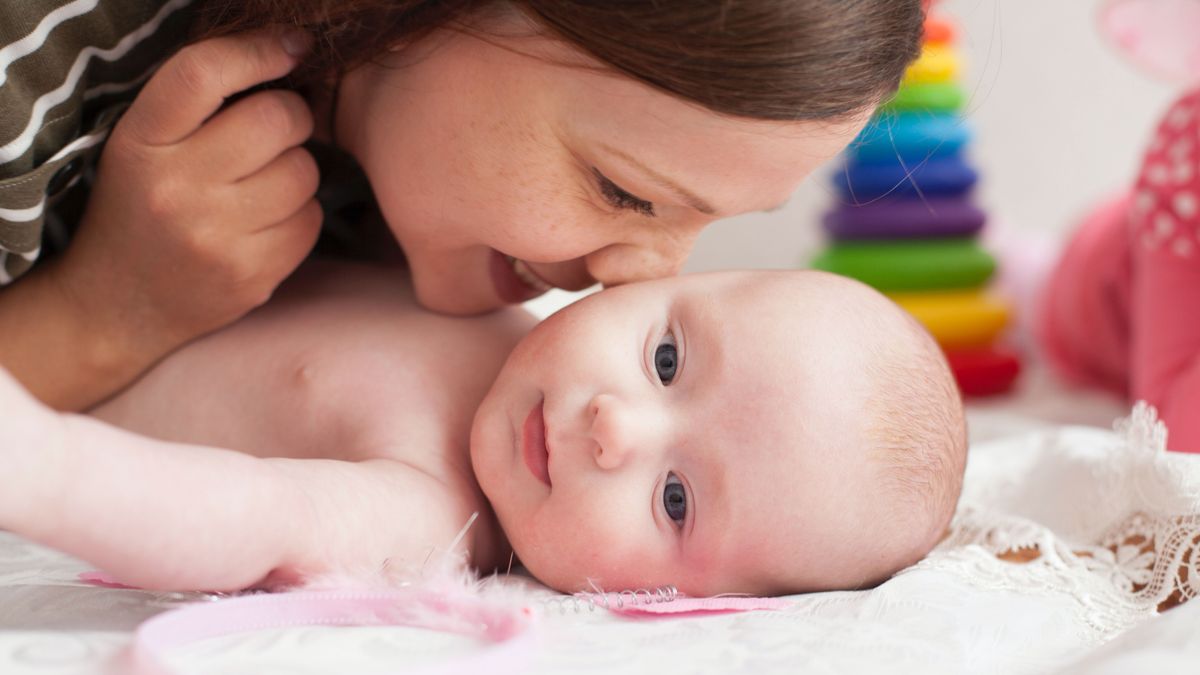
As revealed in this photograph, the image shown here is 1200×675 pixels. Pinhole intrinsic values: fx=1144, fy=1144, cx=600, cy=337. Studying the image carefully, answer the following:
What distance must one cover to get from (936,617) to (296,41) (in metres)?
0.71

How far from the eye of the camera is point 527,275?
1.13 meters

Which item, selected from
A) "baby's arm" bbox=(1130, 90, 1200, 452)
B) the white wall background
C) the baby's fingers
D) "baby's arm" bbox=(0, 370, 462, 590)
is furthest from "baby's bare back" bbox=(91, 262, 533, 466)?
the white wall background

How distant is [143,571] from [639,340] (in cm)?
45

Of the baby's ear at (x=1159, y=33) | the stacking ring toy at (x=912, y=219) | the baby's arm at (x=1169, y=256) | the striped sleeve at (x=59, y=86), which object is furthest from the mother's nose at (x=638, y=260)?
the baby's ear at (x=1159, y=33)

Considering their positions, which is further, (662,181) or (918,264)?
(918,264)

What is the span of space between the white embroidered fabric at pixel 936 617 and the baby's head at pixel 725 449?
0.05 m

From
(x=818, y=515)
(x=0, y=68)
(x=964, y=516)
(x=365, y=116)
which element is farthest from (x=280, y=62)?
(x=964, y=516)

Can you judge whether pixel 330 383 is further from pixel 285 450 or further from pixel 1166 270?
pixel 1166 270

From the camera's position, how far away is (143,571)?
69 cm

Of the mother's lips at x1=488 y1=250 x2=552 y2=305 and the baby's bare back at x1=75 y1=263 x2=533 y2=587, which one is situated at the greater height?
the mother's lips at x1=488 y1=250 x2=552 y2=305

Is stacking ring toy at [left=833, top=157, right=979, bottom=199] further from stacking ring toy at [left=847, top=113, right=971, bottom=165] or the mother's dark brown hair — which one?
the mother's dark brown hair

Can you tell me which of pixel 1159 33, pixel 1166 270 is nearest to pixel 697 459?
pixel 1166 270

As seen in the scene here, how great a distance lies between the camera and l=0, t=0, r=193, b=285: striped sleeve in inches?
36.3

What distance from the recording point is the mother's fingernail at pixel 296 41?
1.00 m
